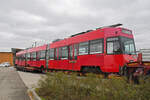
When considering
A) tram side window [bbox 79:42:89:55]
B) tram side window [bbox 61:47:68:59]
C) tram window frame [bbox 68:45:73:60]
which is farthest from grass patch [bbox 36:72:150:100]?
tram side window [bbox 61:47:68:59]

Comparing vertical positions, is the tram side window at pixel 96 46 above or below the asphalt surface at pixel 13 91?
above

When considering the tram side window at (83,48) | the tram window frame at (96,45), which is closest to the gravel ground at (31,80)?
the tram side window at (83,48)

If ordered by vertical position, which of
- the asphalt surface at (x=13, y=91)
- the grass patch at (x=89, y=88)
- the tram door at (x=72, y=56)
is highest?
the tram door at (x=72, y=56)

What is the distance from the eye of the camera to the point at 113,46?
9094mm

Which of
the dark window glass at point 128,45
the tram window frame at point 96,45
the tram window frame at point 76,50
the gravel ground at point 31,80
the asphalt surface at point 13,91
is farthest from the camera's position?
the tram window frame at point 76,50

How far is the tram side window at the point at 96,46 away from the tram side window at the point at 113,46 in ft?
1.93

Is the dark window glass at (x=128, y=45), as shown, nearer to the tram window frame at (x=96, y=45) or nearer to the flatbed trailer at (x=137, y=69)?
the flatbed trailer at (x=137, y=69)

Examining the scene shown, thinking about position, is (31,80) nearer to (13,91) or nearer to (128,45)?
(13,91)

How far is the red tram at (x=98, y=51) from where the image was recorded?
351 inches

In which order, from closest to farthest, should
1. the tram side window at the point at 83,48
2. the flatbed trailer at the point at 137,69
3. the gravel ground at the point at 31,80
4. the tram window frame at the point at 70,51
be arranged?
the flatbed trailer at the point at 137,69
the gravel ground at the point at 31,80
the tram side window at the point at 83,48
the tram window frame at the point at 70,51

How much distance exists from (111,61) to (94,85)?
4.73 m

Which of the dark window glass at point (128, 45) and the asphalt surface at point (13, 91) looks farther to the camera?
the dark window glass at point (128, 45)

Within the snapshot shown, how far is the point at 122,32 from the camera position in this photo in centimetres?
942

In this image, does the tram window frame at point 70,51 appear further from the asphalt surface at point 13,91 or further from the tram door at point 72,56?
the asphalt surface at point 13,91
